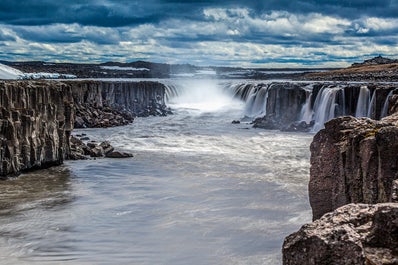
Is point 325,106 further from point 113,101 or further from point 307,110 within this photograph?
point 113,101

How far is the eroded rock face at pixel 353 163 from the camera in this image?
868 centimetres

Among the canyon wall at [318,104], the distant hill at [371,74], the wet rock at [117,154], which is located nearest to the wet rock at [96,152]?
the wet rock at [117,154]

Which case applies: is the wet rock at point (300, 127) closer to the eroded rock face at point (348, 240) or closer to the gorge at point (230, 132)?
the gorge at point (230, 132)

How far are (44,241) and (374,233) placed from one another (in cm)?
984

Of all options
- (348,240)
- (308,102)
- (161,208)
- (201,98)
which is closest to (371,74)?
(201,98)

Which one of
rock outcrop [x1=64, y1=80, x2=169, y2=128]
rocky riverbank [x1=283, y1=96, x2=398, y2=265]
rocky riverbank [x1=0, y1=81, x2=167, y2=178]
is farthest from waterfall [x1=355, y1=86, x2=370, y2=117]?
rocky riverbank [x1=283, y1=96, x2=398, y2=265]

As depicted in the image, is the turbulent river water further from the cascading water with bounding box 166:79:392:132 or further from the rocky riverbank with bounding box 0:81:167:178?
the cascading water with bounding box 166:79:392:132

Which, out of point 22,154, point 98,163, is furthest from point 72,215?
point 98,163

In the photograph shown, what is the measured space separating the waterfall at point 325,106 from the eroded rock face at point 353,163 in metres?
30.1

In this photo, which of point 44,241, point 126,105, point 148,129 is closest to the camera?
point 44,241

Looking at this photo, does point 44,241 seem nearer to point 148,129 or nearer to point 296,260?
point 296,260

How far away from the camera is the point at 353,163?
9828 mm

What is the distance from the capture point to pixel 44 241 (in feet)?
43.1

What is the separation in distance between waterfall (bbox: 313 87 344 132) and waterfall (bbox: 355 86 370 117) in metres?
1.88
